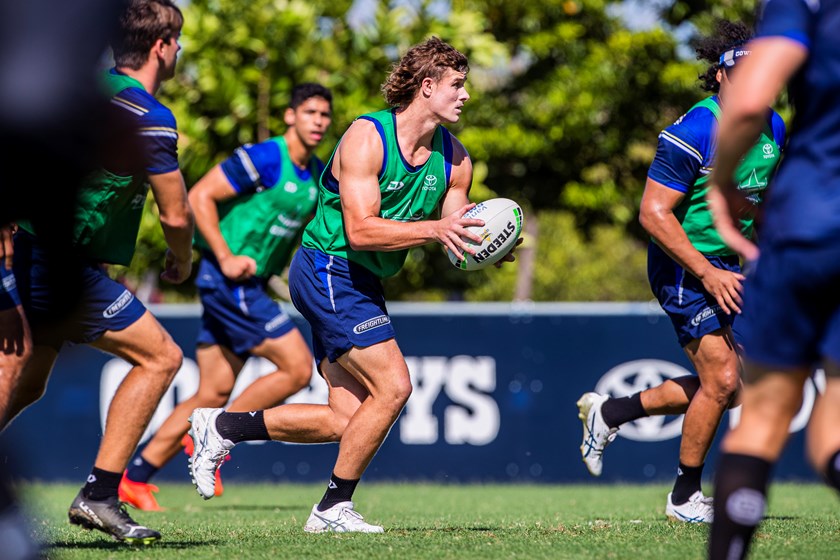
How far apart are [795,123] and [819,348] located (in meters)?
0.69

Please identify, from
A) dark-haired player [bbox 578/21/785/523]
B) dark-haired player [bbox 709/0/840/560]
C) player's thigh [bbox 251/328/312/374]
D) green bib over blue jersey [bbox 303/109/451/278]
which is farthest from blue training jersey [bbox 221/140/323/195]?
dark-haired player [bbox 709/0/840/560]

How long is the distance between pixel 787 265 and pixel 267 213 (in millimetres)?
5562

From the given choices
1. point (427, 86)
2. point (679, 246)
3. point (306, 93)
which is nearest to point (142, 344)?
point (427, 86)

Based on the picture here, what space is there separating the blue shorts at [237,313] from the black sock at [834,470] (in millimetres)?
5329

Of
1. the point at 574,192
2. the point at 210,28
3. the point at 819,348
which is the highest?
the point at 819,348

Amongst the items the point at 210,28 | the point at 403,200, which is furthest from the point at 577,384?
the point at 403,200

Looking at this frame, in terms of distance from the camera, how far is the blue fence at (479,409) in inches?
434

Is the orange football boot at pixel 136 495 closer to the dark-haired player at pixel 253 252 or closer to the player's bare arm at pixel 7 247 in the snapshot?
the dark-haired player at pixel 253 252

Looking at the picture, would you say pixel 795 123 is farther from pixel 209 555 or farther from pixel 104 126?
pixel 209 555

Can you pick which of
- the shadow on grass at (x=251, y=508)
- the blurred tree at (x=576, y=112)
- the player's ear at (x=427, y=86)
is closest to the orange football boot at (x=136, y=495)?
the shadow on grass at (x=251, y=508)

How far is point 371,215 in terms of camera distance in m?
5.25

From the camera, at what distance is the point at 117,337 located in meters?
4.95

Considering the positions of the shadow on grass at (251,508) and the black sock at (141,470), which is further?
the black sock at (141,470)

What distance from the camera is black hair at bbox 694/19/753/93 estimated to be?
6.12 m
